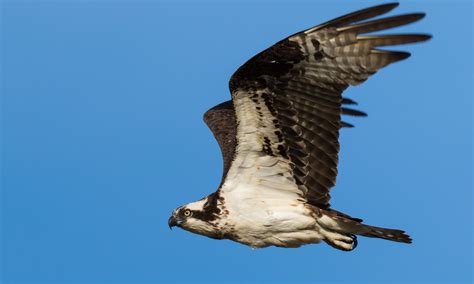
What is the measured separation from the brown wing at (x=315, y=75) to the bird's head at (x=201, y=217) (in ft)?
3.71

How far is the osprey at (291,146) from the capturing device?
10797 mm

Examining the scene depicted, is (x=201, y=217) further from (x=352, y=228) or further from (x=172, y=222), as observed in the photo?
(x=352, y=228)

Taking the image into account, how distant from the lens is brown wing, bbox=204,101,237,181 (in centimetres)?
1328

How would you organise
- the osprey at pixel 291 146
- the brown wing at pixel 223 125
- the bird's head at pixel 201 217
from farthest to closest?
the brown wing at pixel 223 125, the bird's head at pixel 201 217, the osprey at pixel 291 146

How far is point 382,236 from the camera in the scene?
11.8 metres

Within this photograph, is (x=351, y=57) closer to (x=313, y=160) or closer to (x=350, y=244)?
(x=313, y=160)

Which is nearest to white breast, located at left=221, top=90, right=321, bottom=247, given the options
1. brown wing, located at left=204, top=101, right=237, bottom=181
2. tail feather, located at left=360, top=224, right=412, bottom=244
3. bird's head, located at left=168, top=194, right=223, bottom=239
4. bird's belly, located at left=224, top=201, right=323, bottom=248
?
bird's belly, located at left=224, top=201, right=323, bottom=248

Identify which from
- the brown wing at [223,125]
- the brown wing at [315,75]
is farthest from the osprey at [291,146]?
the brown wing at [223,125]

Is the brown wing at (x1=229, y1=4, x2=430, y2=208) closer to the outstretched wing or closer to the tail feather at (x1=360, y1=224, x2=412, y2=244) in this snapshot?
the outstretched wing

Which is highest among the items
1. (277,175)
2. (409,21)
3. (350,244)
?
(409,21)

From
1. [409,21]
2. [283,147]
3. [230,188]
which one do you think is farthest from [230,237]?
[409,21]

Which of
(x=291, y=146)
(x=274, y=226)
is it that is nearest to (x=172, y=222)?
(x=274, y=226)

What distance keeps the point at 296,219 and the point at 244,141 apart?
3.97 feet

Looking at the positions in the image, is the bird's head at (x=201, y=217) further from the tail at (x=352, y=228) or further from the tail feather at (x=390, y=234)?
the tail feather at (x=390, y=234)
